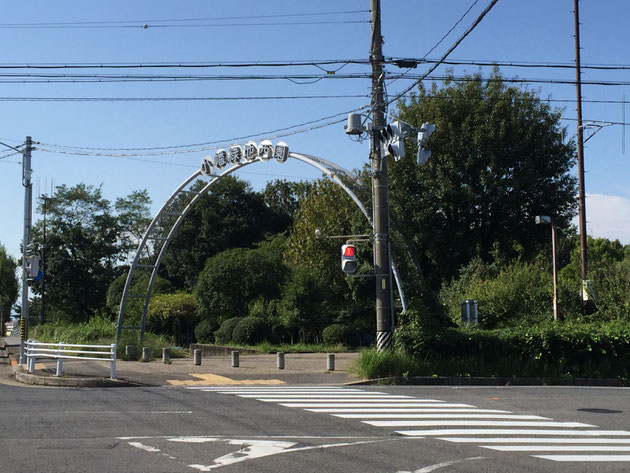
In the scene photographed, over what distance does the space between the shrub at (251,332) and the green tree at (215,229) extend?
25244 mm

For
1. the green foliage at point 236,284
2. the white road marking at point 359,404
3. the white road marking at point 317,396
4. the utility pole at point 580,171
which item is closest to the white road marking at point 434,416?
the white road marking at point 359,404

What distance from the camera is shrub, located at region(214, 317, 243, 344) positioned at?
40531mm

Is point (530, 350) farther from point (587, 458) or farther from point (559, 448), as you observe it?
point (587, 458)

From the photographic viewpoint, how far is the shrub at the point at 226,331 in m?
40.5

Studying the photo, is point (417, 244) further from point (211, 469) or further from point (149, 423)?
point (211, 469)

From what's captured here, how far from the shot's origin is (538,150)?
1517 inches

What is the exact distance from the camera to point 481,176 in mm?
38062

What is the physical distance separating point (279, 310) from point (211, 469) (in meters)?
33.4

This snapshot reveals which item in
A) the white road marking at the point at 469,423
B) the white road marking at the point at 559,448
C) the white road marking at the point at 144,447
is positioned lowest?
the white road marking at the point at 469,423

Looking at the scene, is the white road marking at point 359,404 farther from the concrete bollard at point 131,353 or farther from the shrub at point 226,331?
the shrub at point 226,331

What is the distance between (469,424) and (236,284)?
33378 millimetres

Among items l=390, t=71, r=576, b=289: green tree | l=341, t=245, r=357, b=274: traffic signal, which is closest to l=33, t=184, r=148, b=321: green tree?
l=390, t=71, r=576, b=289: green tree

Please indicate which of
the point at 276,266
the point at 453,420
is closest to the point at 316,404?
the point at 453,420

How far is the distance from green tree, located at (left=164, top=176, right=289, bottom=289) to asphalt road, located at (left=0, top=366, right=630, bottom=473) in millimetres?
48682
